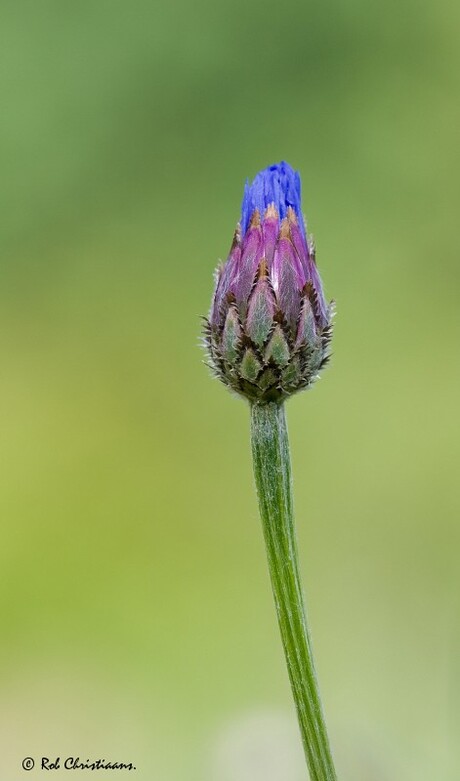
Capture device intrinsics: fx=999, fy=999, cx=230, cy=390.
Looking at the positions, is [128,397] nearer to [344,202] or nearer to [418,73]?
[344,202]

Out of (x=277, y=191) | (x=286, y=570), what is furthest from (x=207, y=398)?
(x=286, y=570)

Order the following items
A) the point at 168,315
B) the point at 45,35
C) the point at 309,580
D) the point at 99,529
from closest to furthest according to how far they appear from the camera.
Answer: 1. the point at 309,580
2. the point at 99,529
3. the point at 168,315
4. the point at 45,35

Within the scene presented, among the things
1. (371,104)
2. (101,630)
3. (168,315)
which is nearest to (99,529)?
(101,630)

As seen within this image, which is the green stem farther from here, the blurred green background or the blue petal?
the blurred green background

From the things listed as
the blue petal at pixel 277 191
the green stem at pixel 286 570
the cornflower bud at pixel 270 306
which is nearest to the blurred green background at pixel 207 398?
the green stem at pixel 286 570

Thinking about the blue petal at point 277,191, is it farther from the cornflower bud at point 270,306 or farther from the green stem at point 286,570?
the green stem at point 286,570

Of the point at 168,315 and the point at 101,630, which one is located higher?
the point at 168,315

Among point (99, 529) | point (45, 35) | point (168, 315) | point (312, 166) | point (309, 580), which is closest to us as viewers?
point (309, 580)
